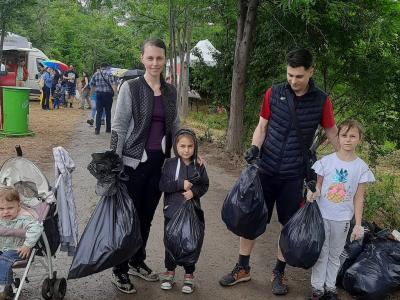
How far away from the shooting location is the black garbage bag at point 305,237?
3730 mm

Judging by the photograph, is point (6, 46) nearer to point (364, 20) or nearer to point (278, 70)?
point (278, 70)

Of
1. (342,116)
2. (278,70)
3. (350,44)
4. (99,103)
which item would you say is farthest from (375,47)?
(99,103)

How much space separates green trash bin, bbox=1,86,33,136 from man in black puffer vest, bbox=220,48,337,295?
26.3ft

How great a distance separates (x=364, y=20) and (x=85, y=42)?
102 feet

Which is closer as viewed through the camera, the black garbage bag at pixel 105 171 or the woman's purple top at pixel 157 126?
the black garbage bag at pixel 105 171

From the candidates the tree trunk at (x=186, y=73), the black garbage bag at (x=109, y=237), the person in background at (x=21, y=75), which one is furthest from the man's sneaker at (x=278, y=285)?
the person in background at (x=21, y=75)

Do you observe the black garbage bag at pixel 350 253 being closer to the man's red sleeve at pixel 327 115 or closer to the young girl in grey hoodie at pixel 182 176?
the man's red sleeve at pixel 327 115

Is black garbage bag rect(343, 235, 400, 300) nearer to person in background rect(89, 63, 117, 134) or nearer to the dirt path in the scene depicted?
the dirt path

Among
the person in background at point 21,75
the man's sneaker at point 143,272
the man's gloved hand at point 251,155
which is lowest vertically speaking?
the man's sneaker at point 143,272

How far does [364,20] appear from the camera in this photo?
22.6ft

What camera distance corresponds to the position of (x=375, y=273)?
4051 mm

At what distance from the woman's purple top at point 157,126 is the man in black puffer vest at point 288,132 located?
0.72m

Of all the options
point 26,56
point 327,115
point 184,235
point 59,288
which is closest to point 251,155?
point 327,115

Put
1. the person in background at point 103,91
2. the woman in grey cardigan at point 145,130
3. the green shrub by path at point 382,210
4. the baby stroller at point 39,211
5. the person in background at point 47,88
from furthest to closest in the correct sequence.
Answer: the person in background at point 47,88, the person in background at point 103,91, the green shrub by path at point 382,210, the woman in grey cardigan at point 145,130, the baby stroller at point 39,211
